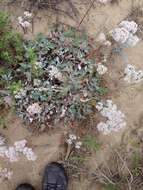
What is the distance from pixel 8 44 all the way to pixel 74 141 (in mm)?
1293

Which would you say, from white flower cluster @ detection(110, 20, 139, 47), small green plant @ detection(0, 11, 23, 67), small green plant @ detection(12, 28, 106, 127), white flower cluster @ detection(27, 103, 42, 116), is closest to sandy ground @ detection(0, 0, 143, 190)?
small green plant @ detection(12, 28, 106, 127)

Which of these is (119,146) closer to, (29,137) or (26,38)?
(29,137)

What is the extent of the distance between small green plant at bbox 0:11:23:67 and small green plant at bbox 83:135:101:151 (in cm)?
116

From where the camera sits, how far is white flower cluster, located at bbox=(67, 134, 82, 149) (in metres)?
4.72

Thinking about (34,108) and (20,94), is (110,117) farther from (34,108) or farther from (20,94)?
(20,94)

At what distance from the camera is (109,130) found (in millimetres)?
4520

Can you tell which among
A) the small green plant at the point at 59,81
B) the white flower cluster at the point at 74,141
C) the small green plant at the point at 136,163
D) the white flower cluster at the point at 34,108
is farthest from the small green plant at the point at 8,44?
the small green plant at the point at 136,163

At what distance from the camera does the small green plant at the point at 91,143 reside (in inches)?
189

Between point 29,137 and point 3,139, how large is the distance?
293 millimetres

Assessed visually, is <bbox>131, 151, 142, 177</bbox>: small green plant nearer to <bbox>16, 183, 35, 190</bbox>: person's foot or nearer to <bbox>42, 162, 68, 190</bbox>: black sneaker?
<bbox>42, 162, 68, 190</bbox>: black sneaker

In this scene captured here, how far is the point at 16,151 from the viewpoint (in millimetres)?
4625

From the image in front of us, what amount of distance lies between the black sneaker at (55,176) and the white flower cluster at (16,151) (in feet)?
0.86

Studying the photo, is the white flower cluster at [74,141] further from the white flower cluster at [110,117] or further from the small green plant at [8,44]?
the small green plant at [8,44]

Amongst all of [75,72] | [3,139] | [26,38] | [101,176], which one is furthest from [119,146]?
[26,38]
